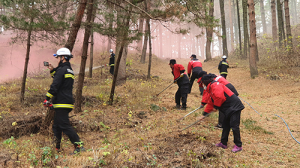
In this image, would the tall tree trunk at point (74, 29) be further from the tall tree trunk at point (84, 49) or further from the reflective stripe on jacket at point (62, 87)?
the reflective stripe on jacket at point (62, 87)

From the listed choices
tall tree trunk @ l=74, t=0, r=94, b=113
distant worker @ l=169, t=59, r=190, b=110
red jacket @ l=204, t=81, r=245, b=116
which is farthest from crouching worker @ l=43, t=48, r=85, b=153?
distant worker @ l=169, t=59, r=190, b=110

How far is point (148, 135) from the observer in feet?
15.7

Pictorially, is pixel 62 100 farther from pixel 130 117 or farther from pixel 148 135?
pixel 130 117

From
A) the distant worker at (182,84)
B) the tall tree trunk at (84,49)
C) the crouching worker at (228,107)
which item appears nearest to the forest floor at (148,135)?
the crouching worker at (228,107)

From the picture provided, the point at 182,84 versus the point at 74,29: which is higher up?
the point at 74,29

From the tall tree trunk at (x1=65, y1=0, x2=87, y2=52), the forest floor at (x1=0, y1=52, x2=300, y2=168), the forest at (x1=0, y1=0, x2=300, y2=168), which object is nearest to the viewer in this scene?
the forest floor at (x1=0, y1=52, x2=300, y2=168)

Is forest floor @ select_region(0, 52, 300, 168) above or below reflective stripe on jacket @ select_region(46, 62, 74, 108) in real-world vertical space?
below

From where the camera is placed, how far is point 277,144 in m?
4.45

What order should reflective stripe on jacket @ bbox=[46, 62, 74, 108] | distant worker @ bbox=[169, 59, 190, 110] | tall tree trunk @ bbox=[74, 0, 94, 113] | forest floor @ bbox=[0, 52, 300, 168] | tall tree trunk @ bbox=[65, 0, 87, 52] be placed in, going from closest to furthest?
forest floor @ bbox=[0, 52, 300, 168], reflective stripe on jacket @ bbox=[46, 62, 74, 108], tall tree trunk @ bbox=[65, 0, 87, 52], tall tree trunk @ bbox=[74, 0, 94, 113], distant worker @ bbox=[169, 59, 190, 110]

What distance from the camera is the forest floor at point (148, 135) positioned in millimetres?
3316

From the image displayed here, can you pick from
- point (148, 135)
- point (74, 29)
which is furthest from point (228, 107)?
point (74, 29)

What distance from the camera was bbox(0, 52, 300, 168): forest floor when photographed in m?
3.32

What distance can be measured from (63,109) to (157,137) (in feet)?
7.04

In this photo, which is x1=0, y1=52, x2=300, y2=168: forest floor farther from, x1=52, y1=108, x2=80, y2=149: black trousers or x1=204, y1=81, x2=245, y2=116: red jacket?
x1=204, y1=81, x2=245, y2=116: red jacket
